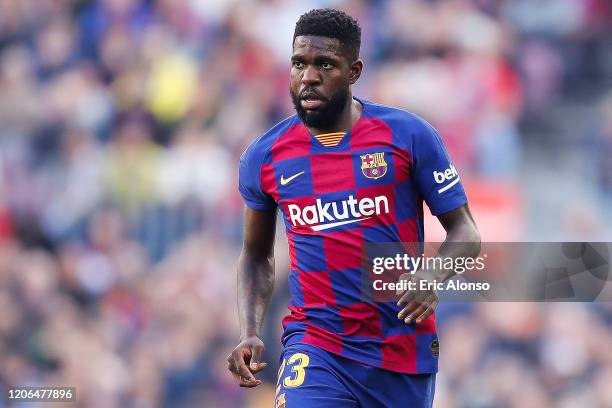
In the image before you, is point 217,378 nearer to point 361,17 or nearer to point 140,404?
point 140,404

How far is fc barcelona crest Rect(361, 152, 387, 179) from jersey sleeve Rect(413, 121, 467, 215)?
0.49 ft

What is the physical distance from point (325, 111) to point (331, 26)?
0.40 meters

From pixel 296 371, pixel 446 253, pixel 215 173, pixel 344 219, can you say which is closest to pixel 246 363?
pixel 296 371

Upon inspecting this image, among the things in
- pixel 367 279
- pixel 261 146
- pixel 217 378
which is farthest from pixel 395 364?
pixel 217 378

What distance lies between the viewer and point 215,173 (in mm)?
11469

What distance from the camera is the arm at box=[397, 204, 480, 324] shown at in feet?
16.1

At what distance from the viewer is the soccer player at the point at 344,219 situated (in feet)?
17.2

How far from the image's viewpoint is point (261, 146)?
18.5 feet

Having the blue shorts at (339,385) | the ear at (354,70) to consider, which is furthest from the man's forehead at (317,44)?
the blue shorts at (339,385)

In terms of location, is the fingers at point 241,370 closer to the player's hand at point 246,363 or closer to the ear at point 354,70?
the player's hand at point 246,363

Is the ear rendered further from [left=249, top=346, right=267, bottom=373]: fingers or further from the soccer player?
[left=249, top=346, right=267, bottom=373]: fingers

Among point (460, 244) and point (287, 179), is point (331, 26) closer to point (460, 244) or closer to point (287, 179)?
point (287, 179)

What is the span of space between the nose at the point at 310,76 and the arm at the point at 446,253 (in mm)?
866

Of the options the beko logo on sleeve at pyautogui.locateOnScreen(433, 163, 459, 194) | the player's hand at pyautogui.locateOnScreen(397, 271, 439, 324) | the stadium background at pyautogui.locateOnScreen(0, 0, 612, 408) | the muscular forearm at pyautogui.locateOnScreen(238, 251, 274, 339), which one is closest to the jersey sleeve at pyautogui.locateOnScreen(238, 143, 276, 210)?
the muscular forearm at pyautogui.locateOnScreen(238, 251, 274, 339)
